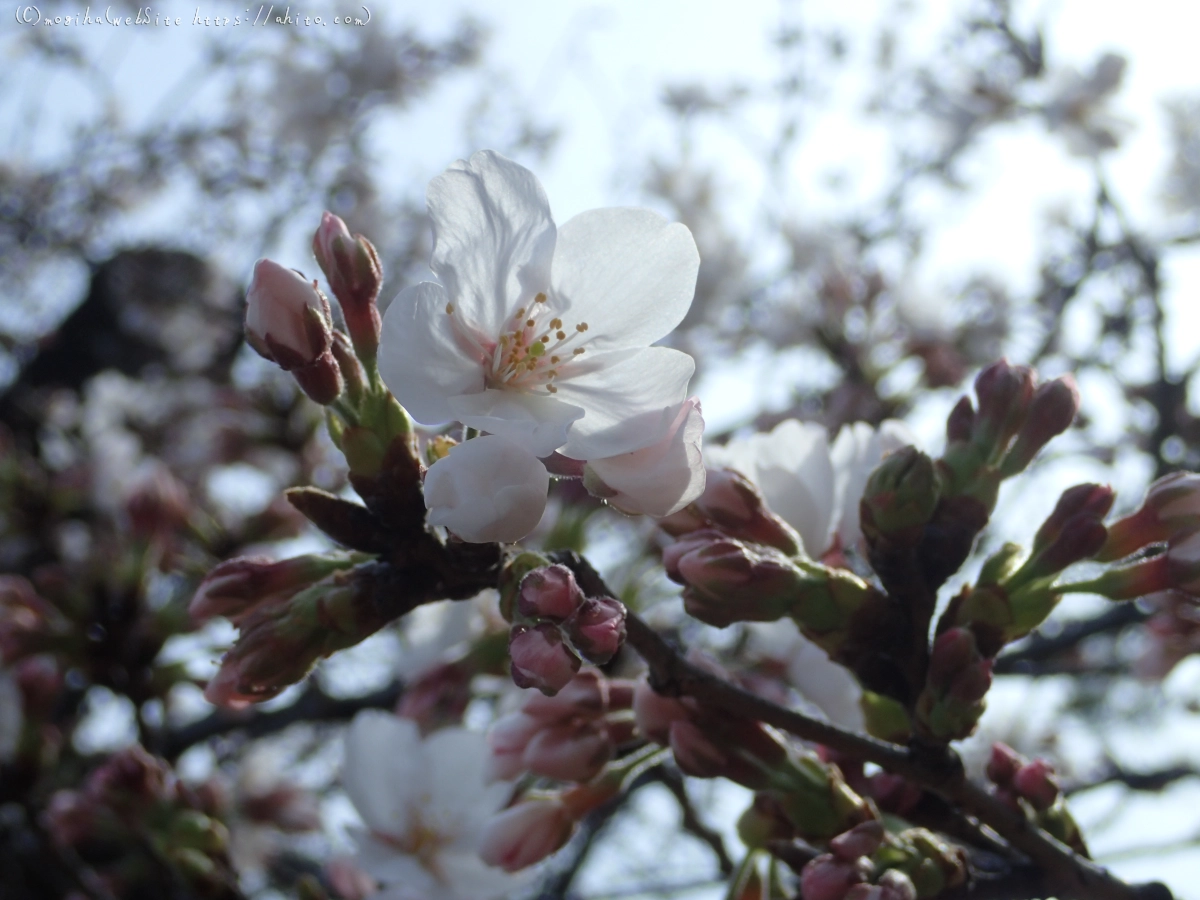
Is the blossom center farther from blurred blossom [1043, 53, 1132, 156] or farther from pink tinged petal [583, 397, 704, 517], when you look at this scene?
blurred blossom [1043, 53, 1132, 156]

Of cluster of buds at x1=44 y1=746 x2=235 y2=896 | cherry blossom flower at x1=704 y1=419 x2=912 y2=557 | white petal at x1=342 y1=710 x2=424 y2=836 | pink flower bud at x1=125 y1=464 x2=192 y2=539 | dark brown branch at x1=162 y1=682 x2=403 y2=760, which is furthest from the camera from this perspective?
dark brown branch at x1=162 y1=682 x2=403 y2=760

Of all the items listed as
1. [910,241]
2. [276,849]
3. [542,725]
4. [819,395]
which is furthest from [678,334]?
[542,725]

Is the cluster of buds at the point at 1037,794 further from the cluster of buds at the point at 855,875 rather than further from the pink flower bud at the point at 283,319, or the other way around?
the pink flower bud at the point at 283,319

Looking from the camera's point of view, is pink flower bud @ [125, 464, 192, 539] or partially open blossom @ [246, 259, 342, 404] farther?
pink flower bud @ [125, 464, 192, 539]

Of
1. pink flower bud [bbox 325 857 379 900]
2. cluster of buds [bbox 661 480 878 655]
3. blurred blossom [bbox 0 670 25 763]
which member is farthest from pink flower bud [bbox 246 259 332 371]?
blurred blossom [bbox 0 670 25 763]

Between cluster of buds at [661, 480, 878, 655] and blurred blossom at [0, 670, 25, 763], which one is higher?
cluster of buds at [661, 480, 878, 655]

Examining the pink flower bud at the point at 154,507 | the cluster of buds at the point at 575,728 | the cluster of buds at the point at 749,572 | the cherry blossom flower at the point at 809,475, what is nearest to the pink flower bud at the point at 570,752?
the cluster of buds at the point at 575,728

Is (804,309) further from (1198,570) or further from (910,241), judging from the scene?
(1198,570)
